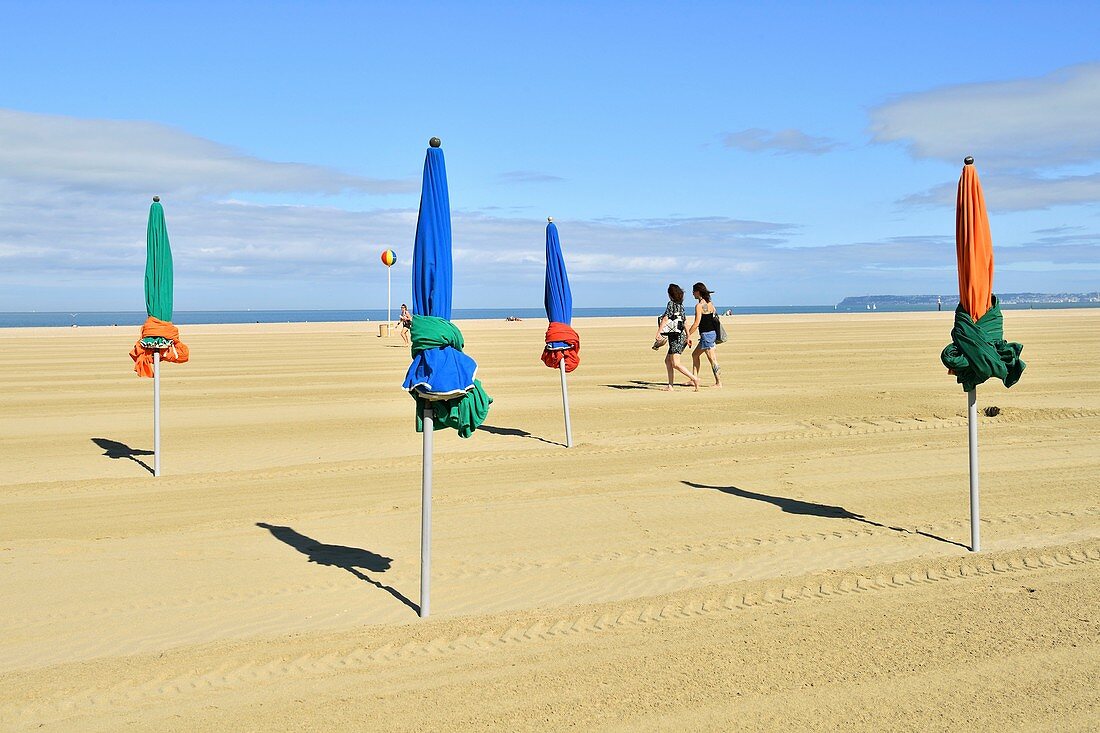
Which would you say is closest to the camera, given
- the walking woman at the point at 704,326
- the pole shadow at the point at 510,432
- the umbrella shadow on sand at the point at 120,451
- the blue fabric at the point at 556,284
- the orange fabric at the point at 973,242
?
the orange fabric at the point at 973,242

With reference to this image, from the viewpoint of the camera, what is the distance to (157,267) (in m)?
9.99

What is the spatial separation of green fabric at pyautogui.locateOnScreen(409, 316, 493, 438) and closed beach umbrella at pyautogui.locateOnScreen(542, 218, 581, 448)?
574 centimetres

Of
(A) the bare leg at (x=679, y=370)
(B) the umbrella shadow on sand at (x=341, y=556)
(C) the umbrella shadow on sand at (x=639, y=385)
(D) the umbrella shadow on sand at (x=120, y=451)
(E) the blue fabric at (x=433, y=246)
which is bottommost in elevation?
(B) the umbrella shadow on sand at (x=341, y=556)

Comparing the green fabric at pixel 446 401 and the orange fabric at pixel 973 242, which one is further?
the orange fabric at pixel 973 242

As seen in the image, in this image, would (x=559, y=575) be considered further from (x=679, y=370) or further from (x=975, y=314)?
(x=679, y=370)

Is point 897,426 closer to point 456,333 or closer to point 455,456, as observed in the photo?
point 455,456

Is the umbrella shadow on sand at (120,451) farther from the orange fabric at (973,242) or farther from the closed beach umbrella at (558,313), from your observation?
the orange fabric at (973,242)

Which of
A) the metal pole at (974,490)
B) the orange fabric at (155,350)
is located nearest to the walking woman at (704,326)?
the orange fabric at (155,350)

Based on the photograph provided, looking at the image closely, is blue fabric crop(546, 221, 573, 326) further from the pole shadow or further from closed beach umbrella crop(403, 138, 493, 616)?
closed beach umbrella crop(403, 138, 493, 616)

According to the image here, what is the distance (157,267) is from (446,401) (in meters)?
5.73

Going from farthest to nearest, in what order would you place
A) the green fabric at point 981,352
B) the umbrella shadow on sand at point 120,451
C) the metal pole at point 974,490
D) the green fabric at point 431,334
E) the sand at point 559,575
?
the umbrella shadow on sand at point 120,451
the metal pole at point 974,490
the green fabric at point 981,352
the green fabric at point 431,334
the sand at point 559,575

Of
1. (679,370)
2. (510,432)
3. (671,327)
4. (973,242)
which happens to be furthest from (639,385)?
(973,242)

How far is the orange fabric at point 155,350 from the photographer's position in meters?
10.1

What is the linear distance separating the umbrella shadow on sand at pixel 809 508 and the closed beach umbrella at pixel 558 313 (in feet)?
9.74
